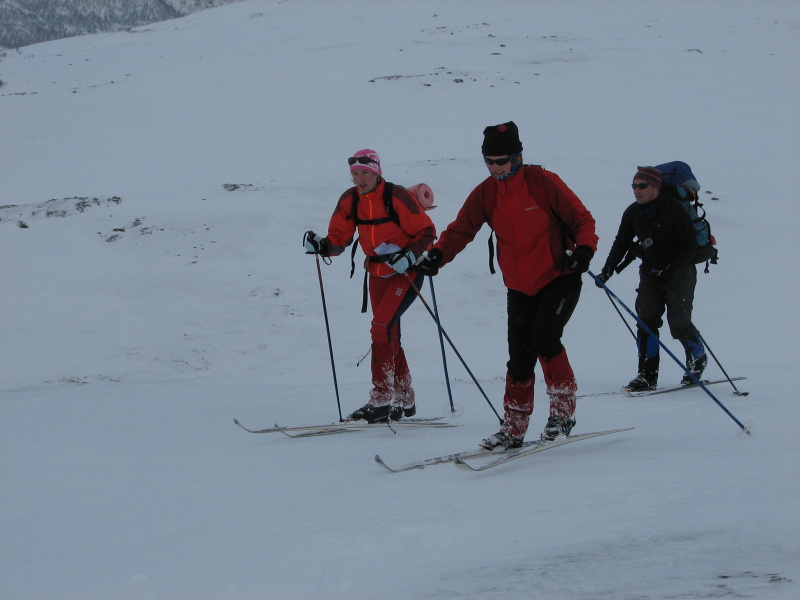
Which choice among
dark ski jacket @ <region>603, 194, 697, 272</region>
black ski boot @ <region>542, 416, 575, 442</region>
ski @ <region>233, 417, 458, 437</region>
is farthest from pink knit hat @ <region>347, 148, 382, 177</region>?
black ski boot @ <region>542, 416, 575, 442</region>

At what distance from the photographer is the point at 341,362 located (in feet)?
29.2

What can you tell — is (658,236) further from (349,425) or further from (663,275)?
(349,425)

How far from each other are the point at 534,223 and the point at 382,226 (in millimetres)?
1669

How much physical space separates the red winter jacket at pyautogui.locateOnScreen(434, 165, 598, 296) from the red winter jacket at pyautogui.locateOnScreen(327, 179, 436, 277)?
45.3 inches

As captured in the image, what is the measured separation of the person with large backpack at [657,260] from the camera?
650 centimetres

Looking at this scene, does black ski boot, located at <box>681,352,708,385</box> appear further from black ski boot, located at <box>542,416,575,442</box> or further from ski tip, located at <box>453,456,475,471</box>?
ski tip, located at <box>453,456,475,471</box>

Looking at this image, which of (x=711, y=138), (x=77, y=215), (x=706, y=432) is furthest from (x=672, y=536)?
(x=711, y=138)

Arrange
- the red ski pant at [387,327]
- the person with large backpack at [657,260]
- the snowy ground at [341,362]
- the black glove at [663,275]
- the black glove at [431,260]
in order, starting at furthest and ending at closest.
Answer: the black glove at [663,275], the person with large backpack at [657,260], the red ski pant at [387,327], the black glove at [431,260], the snowy ground at [341,362]

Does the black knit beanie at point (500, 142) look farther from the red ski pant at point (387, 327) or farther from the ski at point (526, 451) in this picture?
the ski at point (526, 451)

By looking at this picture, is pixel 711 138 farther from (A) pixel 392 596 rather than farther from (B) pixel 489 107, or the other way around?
(A) pixel 392 596

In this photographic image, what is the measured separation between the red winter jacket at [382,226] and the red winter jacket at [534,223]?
1151 mm

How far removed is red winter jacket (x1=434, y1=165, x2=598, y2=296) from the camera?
4.34 meters

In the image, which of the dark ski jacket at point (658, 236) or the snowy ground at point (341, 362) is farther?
the dark ski jacket at point (658, 236)

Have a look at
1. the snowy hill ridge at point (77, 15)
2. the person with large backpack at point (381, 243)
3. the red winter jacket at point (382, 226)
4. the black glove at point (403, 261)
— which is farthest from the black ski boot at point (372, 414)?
the snowy hill ridge at point (77, 15)
